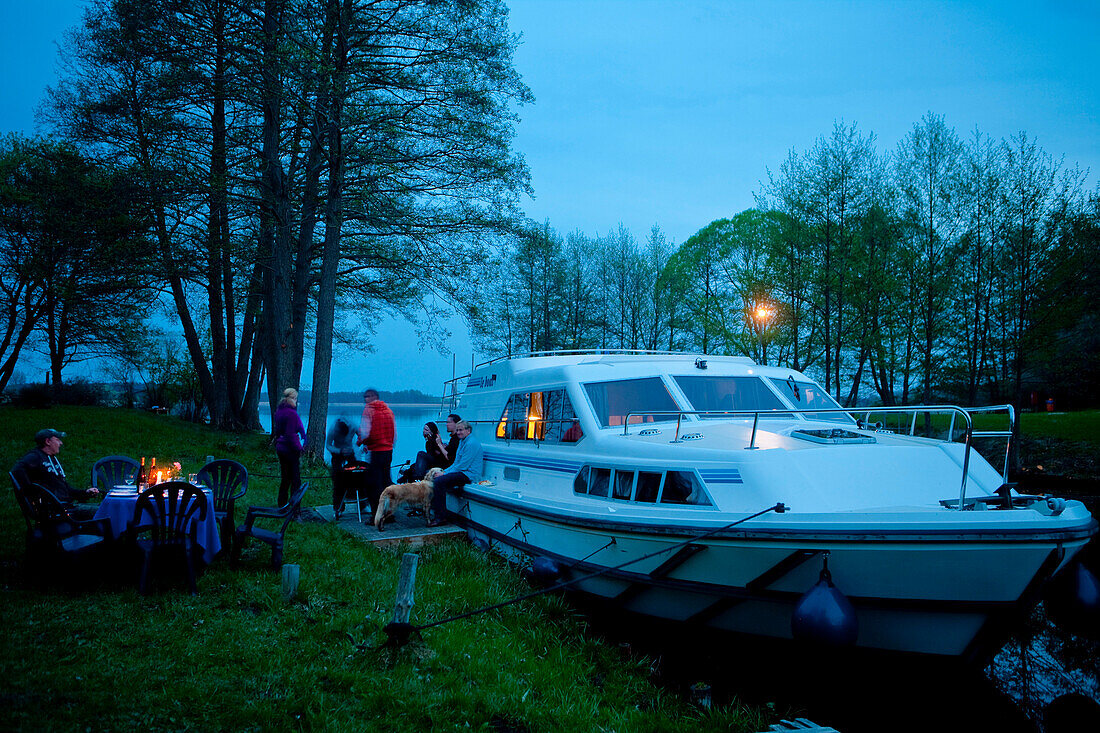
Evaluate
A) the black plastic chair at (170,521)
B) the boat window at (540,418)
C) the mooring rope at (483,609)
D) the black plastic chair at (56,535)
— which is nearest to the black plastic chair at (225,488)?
the black plastic chair at (170,521)

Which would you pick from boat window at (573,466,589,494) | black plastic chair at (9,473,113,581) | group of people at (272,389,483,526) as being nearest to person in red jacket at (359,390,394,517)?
group of people at (272,389,483,526)

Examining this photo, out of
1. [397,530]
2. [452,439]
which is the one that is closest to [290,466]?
[397,530]

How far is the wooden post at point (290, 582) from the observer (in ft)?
18.5

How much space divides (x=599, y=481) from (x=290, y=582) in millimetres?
3305

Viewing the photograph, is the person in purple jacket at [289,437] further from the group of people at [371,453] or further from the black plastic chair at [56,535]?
the black plastic chair at [56,535]

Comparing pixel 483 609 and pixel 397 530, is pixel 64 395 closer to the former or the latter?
pixel 397 530

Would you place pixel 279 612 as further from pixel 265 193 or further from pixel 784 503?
pixel 265 193

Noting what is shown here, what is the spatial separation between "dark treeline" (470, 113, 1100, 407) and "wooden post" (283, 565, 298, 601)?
472 inches

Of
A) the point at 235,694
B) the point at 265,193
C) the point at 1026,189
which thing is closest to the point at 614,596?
the point at 235,694

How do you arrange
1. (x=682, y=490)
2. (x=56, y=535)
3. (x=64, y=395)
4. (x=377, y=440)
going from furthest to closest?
(x=64, y=395), (x=377, y=440), (x=682, y=490), (x=56, y=535)

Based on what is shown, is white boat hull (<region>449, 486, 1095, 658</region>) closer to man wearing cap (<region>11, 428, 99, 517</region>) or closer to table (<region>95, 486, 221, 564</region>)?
table (<region>95, 486, 221, 564</region>)

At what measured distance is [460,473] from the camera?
9.88 m

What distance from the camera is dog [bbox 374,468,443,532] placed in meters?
9.27

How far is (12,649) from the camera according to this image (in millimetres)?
4180
